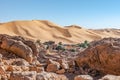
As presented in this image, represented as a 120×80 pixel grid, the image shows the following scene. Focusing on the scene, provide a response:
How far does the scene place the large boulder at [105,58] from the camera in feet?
43.7

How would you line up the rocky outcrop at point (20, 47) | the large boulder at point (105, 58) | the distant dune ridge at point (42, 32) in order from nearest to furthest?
the large boulder at point (105, 58) < the rocky outcrop at point (20, 47) < the distant dune ridge at point (42, 32)

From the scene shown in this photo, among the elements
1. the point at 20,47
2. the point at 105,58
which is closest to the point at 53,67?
the point at 105,58

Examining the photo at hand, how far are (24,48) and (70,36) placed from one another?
59677 mm

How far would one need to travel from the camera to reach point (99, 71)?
1422 centimetres

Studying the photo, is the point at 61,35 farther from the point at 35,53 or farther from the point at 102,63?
the point at 102,63

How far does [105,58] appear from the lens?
13773 millimetres

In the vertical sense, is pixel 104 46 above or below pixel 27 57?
above

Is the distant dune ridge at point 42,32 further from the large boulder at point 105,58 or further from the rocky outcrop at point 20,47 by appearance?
the large boulder at point 105,58

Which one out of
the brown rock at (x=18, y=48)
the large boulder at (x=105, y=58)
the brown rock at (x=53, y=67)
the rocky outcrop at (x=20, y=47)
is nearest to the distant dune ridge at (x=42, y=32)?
the rocky outcrop at (x=20, y=47)

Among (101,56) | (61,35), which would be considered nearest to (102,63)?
(101,56)

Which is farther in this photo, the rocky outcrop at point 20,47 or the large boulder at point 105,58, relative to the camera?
the rocky outcrop at point 20,47

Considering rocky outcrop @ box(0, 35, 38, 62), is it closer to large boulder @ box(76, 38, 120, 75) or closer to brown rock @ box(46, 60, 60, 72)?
brown rock @ box(46, 60, 60, 72)

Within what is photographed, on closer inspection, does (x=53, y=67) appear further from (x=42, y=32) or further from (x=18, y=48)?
(x=42, y=32)

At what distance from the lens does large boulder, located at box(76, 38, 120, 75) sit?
1332 cm
